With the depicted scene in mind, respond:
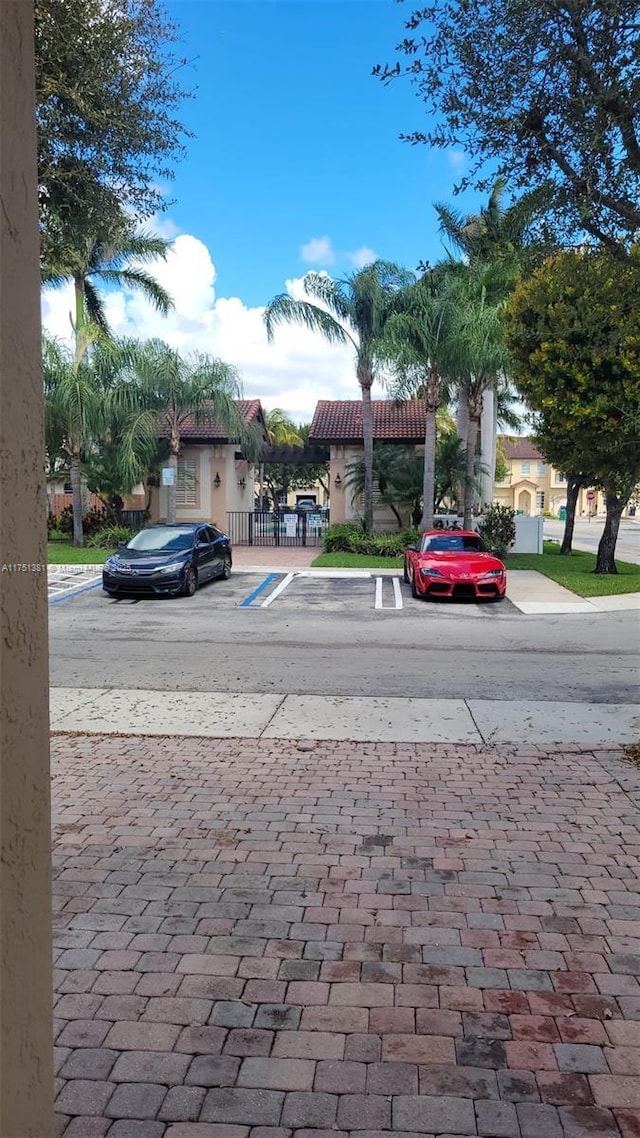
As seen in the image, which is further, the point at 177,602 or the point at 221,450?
the point at 221,450

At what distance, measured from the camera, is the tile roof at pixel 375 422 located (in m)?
29.0

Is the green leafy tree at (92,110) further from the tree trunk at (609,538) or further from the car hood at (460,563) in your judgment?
the tree trunk at (609,538)

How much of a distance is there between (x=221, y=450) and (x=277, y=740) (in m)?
24.8

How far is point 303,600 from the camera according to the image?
1659 cm

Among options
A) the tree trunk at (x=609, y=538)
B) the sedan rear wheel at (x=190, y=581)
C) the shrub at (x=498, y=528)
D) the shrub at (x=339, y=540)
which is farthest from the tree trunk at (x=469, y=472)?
the sedan rear wheel at (x=190, y=581)

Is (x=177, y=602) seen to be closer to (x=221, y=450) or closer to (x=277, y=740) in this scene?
(x=277, y=740)

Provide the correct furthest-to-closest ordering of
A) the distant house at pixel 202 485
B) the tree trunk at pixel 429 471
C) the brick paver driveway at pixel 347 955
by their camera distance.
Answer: the distant house at pixel 202 485 → the tree trunk at pixel 429 471 → the brick paver driveway at pixel 347 955

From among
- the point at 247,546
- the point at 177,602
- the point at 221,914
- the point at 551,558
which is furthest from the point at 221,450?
the point at 221,914

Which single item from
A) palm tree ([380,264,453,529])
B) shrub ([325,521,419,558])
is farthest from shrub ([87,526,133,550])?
palm tree ([380,264,453,529])

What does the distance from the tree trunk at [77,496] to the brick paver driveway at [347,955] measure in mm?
20579

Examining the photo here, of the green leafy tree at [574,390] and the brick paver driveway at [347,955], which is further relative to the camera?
the green leafy tree at [574,390]

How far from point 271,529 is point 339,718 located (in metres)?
25.5

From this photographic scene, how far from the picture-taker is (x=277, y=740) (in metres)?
6.58

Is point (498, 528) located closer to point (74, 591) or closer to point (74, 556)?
point (74, 556)
